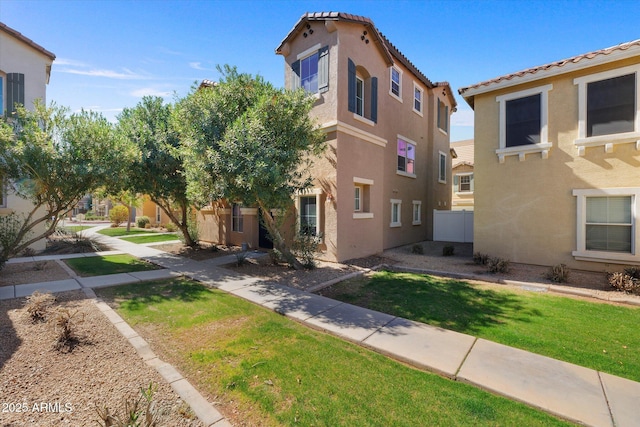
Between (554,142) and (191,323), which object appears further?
(554,142)

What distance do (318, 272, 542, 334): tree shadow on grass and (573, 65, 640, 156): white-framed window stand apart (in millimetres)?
5992

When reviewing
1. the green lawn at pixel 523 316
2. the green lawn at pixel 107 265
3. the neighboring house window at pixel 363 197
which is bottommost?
the green lawn at pixel 523 316

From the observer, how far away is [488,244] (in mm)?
10961

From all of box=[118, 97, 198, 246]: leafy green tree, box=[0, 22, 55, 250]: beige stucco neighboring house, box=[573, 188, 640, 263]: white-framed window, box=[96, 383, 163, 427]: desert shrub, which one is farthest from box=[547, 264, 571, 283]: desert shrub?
box=[0, 22, 55, 250]: beige stucco neighboring house

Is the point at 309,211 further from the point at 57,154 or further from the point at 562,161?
the point at 562,161

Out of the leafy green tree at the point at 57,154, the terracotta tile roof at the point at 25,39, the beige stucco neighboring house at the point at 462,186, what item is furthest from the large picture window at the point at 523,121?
the terracotta tile roof at the point at 25,39

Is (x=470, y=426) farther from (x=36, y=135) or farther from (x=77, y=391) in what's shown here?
(x=36, y=135)

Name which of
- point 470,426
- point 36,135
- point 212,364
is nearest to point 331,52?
point 36,135

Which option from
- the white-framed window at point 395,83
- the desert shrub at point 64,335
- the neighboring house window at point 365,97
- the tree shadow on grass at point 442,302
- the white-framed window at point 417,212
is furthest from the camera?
the white-framed window at point 417,212

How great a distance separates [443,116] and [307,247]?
15479 millimetres

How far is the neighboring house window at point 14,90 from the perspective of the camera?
11938 mm

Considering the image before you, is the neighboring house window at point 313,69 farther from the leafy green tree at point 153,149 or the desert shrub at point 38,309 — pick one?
the desert shrub at point 38,309

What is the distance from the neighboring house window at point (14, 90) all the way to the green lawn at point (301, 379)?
42.1ft

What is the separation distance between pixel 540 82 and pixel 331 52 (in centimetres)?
742
